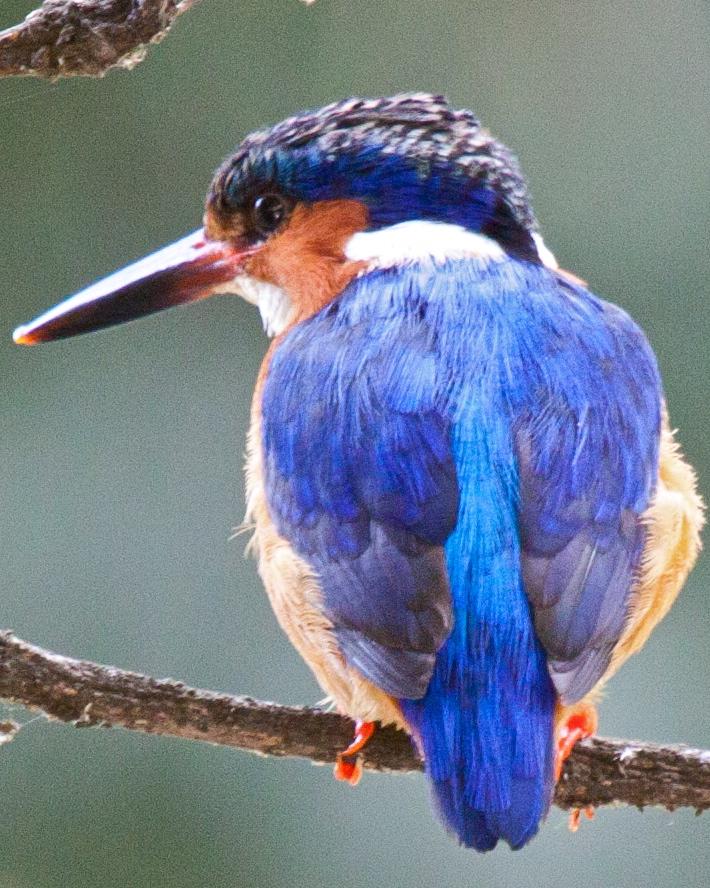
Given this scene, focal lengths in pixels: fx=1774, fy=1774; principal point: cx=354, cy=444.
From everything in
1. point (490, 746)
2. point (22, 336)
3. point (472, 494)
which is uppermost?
point (22, 336)

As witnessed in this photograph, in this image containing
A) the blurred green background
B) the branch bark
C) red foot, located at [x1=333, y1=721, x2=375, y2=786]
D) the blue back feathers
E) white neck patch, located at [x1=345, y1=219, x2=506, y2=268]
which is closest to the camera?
the branch bark

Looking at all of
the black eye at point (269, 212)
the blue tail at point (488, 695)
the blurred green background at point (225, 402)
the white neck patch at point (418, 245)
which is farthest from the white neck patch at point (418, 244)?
the blurred green background at point (225, 402)

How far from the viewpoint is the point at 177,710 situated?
2.15 m

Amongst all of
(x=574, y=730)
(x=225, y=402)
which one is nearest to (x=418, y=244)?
(x=574, y=730)

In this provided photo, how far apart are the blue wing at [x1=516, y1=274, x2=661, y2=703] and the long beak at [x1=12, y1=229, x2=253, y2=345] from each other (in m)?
0.52

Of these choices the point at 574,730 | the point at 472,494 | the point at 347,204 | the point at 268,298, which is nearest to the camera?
the point at 472,494

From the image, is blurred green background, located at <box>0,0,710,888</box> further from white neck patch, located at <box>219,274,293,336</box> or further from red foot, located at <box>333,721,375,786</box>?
red foot, located at <box>333,721,375,786</box>

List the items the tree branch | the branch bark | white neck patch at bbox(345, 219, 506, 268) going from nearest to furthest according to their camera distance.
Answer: the branch bark → the tree branch → white neck patch at bbox(345, 219, 506, 268)

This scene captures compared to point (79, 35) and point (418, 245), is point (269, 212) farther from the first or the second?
point (79, 35)

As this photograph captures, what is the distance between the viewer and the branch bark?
178 centimetres

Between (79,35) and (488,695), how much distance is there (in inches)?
32.2

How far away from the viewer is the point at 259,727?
2.18m

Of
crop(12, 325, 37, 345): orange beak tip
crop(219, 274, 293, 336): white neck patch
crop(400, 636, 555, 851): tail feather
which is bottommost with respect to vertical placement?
crop(400, 636, 555, 851): tail feather

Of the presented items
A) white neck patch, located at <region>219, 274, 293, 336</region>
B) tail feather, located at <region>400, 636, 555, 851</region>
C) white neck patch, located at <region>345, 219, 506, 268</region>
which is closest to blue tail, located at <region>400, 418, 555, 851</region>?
tail feather, located at <region>400, 636, 555, 851</region>
